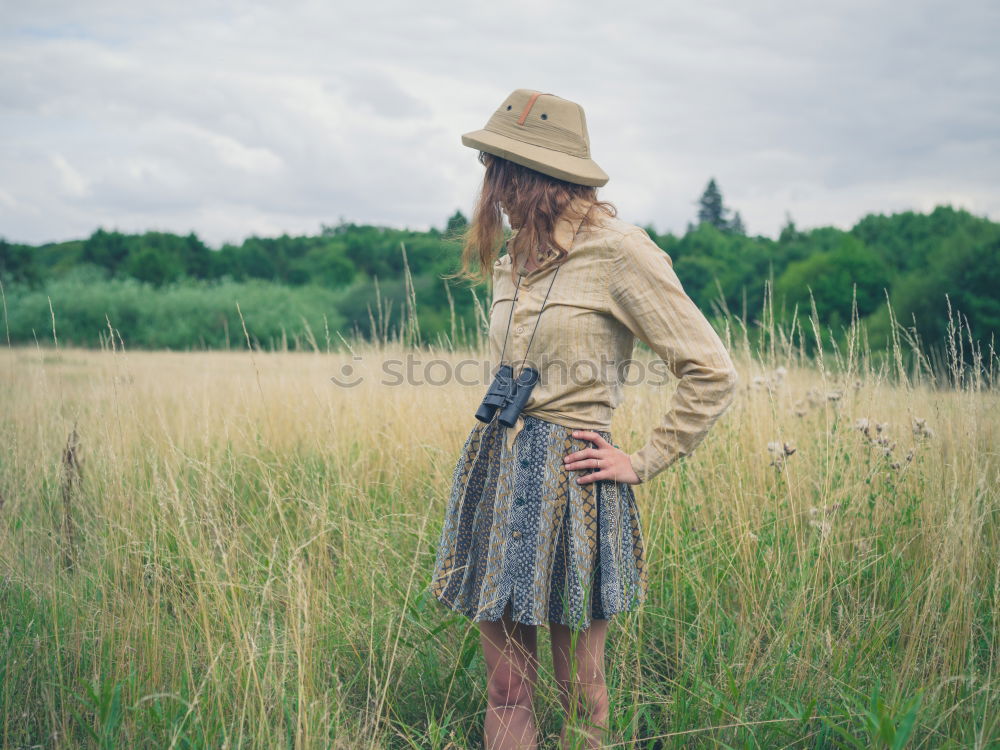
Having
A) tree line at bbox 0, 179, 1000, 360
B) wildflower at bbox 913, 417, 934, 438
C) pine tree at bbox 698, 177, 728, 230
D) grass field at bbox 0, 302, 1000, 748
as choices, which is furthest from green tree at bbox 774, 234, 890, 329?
pine tree at bbox 698, 177, 728, 230

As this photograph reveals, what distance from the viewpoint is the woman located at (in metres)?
1.52

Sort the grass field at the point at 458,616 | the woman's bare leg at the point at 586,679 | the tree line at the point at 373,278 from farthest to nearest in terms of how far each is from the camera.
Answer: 1. the tree line at the point at 373,278
2. the grass field at the point at 458,616
3. the woman's bare leg at the point at 586,679

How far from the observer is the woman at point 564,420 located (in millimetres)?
1521

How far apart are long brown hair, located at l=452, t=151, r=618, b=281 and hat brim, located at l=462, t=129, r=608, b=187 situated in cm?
3

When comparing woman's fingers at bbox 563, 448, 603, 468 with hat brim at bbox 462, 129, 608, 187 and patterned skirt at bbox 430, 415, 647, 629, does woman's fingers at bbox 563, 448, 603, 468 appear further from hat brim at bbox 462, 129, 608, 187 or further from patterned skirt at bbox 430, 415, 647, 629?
hat brim at bbox 462, 129, 608, 187

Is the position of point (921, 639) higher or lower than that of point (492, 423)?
lower

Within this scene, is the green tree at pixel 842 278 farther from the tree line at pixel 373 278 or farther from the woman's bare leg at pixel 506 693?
the woman's bare leg at pixel 506 693

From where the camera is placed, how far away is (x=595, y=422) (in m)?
1.59

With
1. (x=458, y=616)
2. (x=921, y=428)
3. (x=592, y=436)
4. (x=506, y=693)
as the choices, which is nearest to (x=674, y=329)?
(x=592, y=436)

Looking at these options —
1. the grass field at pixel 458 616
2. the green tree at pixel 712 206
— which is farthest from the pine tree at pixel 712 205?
the grass field at pixel 458 616

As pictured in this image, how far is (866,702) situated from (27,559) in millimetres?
3014

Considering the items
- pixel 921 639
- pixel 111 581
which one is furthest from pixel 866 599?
pixel 111 581

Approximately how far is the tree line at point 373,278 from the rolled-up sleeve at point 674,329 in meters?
13.6

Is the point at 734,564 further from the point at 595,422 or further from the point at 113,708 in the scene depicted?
the point at 113,708
